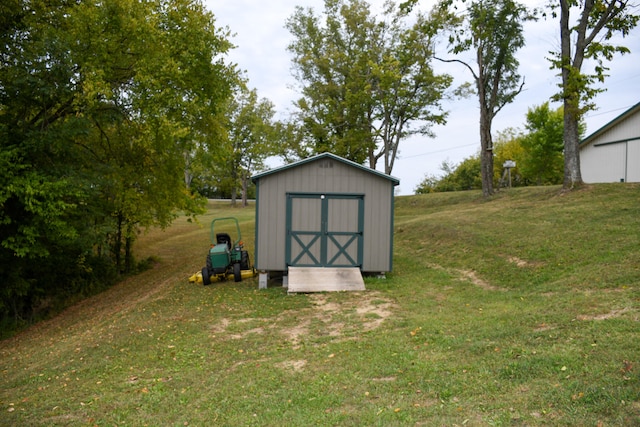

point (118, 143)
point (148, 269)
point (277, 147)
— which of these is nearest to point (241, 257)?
point (118, 143)

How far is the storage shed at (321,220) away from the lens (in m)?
14.4

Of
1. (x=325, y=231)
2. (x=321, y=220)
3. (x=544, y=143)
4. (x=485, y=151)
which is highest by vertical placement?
(x=544, y=143)

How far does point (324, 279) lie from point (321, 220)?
179cm

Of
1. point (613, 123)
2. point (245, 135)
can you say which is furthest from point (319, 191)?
point (245, 135)

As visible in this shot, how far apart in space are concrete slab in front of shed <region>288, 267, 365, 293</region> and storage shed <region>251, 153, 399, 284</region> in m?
0.32

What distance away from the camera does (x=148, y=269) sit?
2342 cm

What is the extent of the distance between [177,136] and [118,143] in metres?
4.44

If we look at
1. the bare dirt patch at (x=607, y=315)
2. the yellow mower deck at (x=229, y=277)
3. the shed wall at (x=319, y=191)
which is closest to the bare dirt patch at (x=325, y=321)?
the shed wall at (x=319, y=191)

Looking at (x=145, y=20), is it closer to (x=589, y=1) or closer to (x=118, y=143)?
(x=118, y=143)

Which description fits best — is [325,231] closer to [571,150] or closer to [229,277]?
[229,277]

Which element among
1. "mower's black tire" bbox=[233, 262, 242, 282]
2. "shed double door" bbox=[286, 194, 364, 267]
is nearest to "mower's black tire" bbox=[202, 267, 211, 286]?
"mower's black tire" bbox=[233, 262, 242, 282]

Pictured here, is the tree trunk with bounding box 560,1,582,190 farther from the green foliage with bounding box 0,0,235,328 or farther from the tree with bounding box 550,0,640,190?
the green foliage with bounding box 0,0,235,328

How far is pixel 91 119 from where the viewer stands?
52.1 feet

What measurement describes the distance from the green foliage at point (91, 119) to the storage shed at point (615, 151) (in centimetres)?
1976
